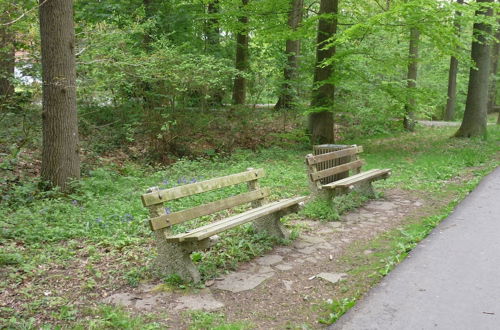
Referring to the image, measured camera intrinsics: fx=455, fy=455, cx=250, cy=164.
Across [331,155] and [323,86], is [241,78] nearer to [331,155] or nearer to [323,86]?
[323,86]

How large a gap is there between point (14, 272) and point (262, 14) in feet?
38.9

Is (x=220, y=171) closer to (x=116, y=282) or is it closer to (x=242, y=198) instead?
(x=242, y=198)

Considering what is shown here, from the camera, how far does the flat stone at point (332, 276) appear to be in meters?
4.55

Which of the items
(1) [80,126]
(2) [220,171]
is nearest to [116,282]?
(2) [220,171]

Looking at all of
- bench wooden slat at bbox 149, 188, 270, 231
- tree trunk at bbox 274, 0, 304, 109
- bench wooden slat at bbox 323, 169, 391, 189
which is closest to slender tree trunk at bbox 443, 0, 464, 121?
tree trunk at bbox 274, 0, 304, 109

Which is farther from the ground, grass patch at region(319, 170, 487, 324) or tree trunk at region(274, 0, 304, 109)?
tree trunk at region(274, 0, 304, 109)

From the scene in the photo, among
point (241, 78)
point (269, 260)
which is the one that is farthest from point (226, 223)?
point (241, 78)

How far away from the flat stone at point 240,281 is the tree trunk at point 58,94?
15.0ft

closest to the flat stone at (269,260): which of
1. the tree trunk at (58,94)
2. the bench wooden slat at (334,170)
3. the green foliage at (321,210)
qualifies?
the green foliage at (321,210)

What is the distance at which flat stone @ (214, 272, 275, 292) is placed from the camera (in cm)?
437

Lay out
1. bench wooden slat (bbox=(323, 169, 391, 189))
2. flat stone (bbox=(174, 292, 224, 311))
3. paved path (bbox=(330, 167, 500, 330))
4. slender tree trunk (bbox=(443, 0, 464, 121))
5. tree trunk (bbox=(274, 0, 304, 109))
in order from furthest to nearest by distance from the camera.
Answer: slender tree trunk (bbox=(443, 0, 464, 121)) < tree trunk (bbox=(274, 0, 304, 109)) < bench wooden slat (bbox=(323, 169, 391, 189)) < flat stone (bbox=(174, 292, 224, 311)) < paved path (bbox=(330, 167, 500, 330))

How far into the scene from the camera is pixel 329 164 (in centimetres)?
→ 812

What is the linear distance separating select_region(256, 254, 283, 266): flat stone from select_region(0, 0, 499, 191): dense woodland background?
450 centimetres

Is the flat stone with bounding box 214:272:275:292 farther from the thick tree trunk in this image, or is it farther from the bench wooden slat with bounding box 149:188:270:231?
the thick tree trunk
